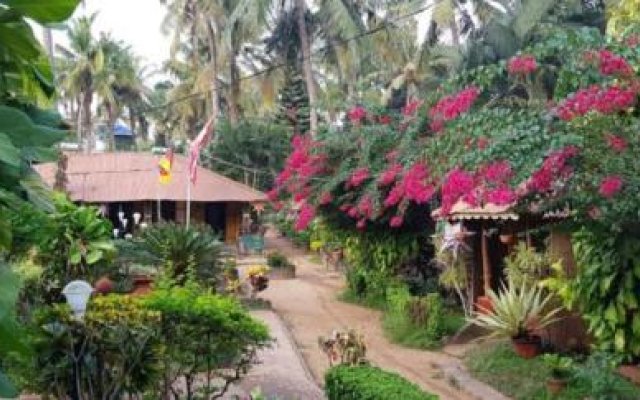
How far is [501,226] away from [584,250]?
4.61 metres

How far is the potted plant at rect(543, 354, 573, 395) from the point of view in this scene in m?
8.27

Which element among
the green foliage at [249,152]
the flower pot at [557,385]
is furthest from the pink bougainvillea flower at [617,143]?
the green foliage at [249,152]

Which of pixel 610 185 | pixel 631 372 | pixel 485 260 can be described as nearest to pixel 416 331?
pixel 485 260

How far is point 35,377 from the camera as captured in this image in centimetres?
625

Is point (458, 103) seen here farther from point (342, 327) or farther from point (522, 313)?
point (342, 327)

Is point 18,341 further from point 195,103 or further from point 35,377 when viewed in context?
point 195,103

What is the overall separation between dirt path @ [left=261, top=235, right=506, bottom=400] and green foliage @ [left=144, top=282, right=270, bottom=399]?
363cm

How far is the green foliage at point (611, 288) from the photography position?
7.80m

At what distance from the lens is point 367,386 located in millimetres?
6629

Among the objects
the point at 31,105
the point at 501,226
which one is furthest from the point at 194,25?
the point at 31,105

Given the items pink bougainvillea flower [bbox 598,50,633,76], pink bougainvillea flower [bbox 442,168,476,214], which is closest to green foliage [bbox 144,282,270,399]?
pink bougainvillea flower [bbox 442,168,476,214]

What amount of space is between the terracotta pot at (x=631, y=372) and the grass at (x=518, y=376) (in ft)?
1.11

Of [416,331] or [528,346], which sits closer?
[528,346]

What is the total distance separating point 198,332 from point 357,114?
943 cm
